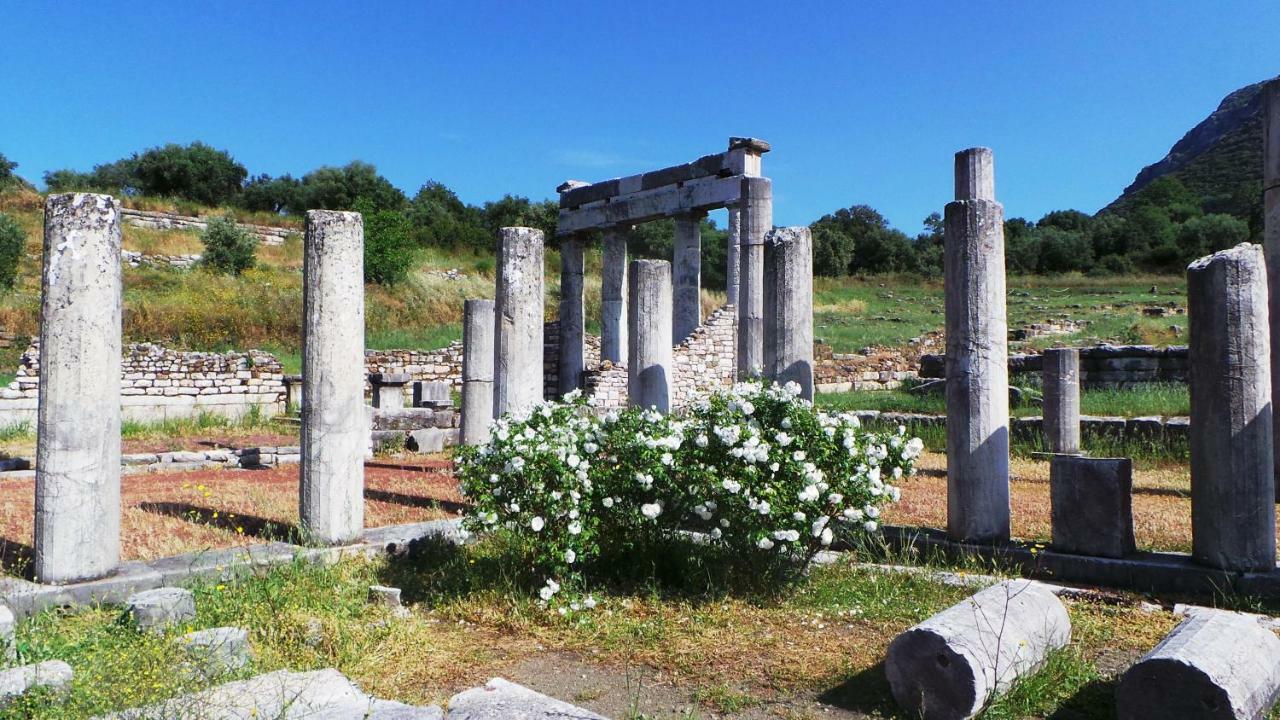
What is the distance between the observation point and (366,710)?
3721 millimetres

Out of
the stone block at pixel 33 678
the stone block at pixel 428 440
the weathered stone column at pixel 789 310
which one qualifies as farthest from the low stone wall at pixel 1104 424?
the stone block at pixel 33 678

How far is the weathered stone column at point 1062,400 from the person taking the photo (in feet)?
46.3

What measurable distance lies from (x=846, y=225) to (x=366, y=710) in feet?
209

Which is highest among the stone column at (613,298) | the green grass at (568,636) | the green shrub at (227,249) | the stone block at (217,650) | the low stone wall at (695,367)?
the green shrub at (227,249)

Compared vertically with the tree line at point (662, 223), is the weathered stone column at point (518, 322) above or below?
below

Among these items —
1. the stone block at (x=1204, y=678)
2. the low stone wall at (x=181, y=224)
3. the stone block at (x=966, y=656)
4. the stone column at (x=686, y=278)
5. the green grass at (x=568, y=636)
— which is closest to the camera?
the stone block at (x=1204, y=678)

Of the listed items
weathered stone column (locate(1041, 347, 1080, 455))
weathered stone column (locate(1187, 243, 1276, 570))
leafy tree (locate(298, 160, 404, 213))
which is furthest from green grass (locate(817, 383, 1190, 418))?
leafy tree (locate(298, 160, 404, 213))

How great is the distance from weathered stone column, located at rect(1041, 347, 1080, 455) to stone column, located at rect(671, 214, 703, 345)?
26.2 ft

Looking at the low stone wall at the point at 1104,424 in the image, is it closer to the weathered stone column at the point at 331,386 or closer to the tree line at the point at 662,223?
the weathered stone column at the point at 331,386

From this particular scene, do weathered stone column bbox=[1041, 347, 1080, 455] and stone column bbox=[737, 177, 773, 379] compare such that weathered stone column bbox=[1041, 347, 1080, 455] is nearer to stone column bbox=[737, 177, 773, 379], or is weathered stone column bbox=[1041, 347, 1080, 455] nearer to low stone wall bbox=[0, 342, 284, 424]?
stone column bbox=[737, 177, 773, 379]

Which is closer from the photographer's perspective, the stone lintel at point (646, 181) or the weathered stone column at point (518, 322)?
the weathered stone column at point (518, 322)

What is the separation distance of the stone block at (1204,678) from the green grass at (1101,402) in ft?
31.7

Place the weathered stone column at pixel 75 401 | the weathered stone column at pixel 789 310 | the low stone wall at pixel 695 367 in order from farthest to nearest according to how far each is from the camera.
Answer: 1. the low stone wall at pixel 695 367
2. the weathered stone column at pixel 789 310
3. the weathered stone column at pixel 75 401

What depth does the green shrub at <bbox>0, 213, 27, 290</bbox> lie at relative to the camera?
28.7 metres
